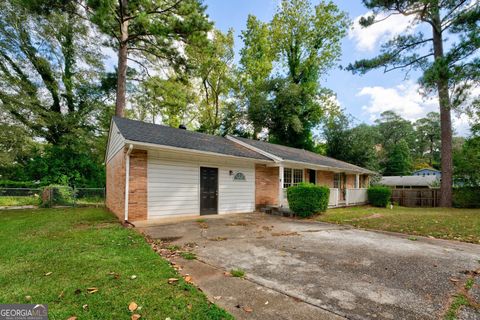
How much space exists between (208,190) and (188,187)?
0.95 m

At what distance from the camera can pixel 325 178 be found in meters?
15.0

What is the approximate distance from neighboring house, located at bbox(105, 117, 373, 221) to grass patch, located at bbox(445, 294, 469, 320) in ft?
24.4

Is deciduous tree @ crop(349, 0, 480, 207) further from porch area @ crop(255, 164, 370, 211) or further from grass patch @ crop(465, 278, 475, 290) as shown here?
grass patch @ crop(465, 278, 475, 290)

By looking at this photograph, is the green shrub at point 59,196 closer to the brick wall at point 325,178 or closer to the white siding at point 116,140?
the white siding at point 116,140

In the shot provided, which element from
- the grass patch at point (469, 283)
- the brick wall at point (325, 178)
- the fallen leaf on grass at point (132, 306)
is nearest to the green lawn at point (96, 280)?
the fallen leaf on grass at point (132, 306)

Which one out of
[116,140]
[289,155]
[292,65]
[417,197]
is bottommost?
[417,197]

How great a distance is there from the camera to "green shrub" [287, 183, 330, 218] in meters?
9.55

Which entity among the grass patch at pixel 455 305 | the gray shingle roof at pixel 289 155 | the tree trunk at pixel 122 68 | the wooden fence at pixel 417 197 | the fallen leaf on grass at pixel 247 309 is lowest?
the wooden fence at pixel 417 197

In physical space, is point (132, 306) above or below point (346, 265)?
above

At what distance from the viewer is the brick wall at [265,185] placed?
11398 mm

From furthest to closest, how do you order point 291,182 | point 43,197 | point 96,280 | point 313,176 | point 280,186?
point 313,176, point 291,182, point 43,197, point 280,186, point 96,280

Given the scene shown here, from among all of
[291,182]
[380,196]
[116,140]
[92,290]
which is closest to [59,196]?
[116,140]

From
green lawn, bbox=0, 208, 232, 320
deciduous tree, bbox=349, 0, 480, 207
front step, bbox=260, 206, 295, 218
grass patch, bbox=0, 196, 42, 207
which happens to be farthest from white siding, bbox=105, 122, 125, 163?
deciduous tree, bbox=349, 0, 480, 207

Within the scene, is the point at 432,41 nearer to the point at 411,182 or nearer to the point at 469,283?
the point at 469,283
